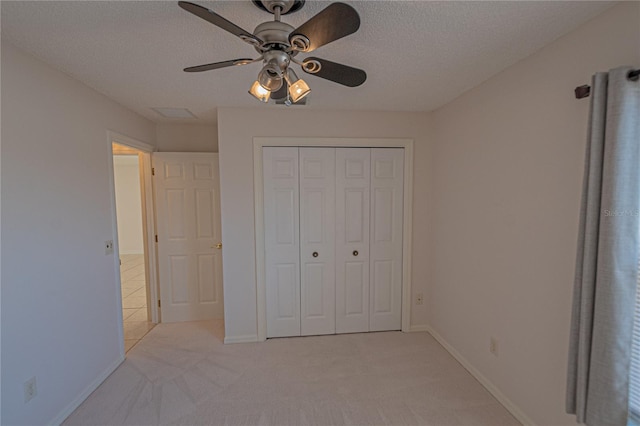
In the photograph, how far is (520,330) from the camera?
191 centimetres

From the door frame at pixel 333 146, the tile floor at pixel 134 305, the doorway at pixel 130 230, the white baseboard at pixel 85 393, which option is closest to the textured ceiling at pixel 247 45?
the door frame at pixel 333 146

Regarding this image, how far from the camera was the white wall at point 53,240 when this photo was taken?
62.0 inches

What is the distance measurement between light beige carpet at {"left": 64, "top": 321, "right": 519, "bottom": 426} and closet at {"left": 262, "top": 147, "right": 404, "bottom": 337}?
242 mm

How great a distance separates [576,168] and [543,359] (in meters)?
1.17

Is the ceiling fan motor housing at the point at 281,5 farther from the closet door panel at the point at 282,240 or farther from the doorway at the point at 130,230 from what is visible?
the doorway at the point at 130,230

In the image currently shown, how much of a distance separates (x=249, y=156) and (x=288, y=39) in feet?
5.84

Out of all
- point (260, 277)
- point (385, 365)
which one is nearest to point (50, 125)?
point (260, 277)

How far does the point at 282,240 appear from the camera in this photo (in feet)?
9.68

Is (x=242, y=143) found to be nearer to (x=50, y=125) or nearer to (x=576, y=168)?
(x=50, y=125)

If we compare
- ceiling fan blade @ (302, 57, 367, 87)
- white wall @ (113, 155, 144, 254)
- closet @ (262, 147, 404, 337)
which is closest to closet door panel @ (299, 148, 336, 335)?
closet @ (262, 147, 404, 337)

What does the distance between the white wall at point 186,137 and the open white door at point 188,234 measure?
8.8 inches

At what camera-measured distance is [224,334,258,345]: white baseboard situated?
2.89 m

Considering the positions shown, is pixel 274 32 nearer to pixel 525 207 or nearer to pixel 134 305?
pixel 525 207

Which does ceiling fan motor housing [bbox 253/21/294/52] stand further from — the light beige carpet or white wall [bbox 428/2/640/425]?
the light beige carpet
